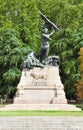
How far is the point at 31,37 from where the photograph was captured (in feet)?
161

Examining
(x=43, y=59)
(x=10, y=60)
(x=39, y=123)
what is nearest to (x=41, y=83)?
(x=43, y=59)

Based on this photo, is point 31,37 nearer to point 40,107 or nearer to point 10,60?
point 10,60

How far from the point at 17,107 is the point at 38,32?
21617 mm

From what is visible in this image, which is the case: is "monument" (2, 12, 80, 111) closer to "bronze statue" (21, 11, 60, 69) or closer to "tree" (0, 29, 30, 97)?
"bronze statue" (21, 11, 60, 69)

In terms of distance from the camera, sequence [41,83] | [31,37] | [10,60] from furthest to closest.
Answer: [31,37], [10,60], [41,83]

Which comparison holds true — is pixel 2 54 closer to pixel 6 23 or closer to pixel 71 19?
pixel 6 23

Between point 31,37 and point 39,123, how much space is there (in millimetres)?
28241

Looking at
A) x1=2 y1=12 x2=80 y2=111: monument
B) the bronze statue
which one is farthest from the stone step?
the bronze statue

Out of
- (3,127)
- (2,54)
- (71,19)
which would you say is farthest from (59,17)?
(3,127)

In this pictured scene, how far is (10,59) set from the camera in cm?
4688

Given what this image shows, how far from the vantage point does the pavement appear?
2109 centimetres

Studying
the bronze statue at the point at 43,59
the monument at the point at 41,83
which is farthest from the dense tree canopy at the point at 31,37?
the monument at the point at 41,83

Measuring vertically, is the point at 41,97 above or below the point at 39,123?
below

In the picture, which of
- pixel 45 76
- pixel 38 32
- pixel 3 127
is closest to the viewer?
pixel 3 127
